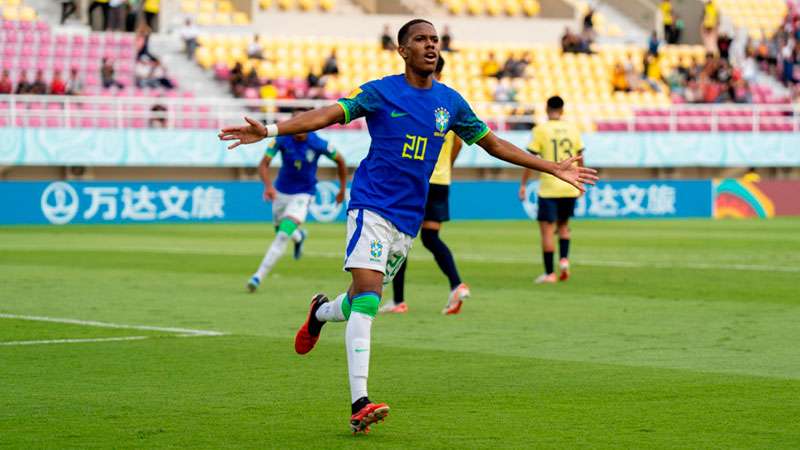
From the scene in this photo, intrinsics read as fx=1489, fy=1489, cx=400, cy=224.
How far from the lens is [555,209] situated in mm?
18328

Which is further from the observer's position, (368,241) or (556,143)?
(556,143)

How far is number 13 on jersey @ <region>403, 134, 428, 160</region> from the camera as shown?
26.6ft

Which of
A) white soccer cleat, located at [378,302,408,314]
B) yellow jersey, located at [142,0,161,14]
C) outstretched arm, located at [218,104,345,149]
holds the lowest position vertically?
white soccer cleat, located at [378,302,408,314]

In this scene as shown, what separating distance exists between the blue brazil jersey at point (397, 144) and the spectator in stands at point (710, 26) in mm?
44875

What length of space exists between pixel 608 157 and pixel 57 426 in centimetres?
3417

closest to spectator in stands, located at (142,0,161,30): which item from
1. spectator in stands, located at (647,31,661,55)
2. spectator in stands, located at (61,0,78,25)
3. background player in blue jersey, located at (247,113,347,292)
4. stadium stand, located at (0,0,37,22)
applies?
spectator in stands, located at (61,0,78,25)

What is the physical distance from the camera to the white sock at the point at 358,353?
7.55 m

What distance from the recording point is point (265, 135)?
299 inches

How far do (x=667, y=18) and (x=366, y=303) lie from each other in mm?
46602

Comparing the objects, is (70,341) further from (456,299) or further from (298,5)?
(298,5)

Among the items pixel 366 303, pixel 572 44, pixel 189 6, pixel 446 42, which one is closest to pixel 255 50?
pixel 189 6

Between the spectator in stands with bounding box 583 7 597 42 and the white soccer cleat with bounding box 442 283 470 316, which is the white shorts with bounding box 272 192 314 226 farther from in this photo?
the spectator in stands with bounding box 583 7 597 42

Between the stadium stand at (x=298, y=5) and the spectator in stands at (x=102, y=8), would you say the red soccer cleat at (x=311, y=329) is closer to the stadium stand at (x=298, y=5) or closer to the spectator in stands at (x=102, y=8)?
the spectator in stands at (x=102, y=8)

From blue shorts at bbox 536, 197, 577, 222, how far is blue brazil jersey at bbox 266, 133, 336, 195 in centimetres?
281
